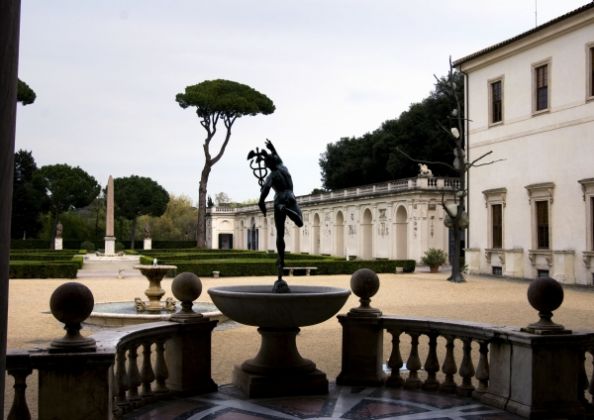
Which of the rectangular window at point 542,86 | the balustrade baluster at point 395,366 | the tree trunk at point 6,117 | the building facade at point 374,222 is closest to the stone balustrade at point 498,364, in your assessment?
the balustrade baluster at point 395,366

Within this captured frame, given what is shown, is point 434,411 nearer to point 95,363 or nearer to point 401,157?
point 95,363

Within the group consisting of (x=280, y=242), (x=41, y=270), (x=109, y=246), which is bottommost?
(x=41, y=270)

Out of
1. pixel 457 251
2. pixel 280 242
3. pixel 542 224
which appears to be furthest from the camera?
pixel 542 224

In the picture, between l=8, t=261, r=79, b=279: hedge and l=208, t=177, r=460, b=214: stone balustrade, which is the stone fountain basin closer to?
l=8, t=261, r=79, b=279: hedge

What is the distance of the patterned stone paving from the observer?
5.56m

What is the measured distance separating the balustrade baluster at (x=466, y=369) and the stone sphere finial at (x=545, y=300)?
2.68ft

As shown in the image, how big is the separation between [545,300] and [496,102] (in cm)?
2586

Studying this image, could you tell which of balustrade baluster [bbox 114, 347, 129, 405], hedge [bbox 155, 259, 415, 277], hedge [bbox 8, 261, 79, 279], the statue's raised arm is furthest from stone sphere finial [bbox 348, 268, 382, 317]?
hedge [bbox 8, 261, 79, 279]

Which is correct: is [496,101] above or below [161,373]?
above

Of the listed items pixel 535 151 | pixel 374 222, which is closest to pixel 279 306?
pixel 535 151

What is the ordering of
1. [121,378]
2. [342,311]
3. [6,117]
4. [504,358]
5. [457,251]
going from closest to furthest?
1. [6,117]
2. [121,378]
3. [504,358]
4. [342,311]
5. [457,251]

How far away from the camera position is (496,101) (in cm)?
2941

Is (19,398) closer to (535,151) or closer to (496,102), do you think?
(535,151)

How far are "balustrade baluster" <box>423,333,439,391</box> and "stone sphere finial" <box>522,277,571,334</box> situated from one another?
1190mm
